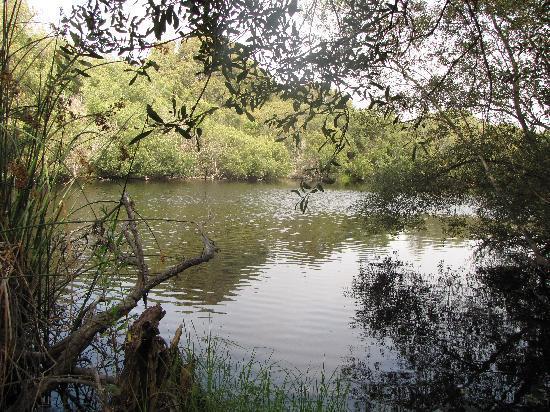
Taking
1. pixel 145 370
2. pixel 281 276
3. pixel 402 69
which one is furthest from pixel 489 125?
pixel 145 370

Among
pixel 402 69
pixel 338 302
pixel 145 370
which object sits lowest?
pixel 338 302

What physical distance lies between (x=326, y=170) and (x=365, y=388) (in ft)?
16.3

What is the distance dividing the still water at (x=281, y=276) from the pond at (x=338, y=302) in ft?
0.11

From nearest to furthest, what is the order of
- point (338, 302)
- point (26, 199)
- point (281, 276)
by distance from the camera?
1. point (26, 199)
2. point (338, 302)
3. point (281, 276)

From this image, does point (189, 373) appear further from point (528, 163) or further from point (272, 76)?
point (528, 163)

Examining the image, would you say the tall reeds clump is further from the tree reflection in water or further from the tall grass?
the tree reflection in water

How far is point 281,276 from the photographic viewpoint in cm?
1416

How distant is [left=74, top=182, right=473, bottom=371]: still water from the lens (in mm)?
8766

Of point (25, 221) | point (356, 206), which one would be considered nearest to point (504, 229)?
point (356, 206)

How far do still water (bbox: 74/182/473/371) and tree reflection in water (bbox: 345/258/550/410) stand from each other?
22.4 inches

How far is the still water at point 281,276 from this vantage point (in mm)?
8766

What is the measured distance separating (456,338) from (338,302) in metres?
3.07

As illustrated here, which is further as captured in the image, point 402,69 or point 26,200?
point 402,69

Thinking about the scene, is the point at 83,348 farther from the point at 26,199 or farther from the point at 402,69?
the point at 402,69
